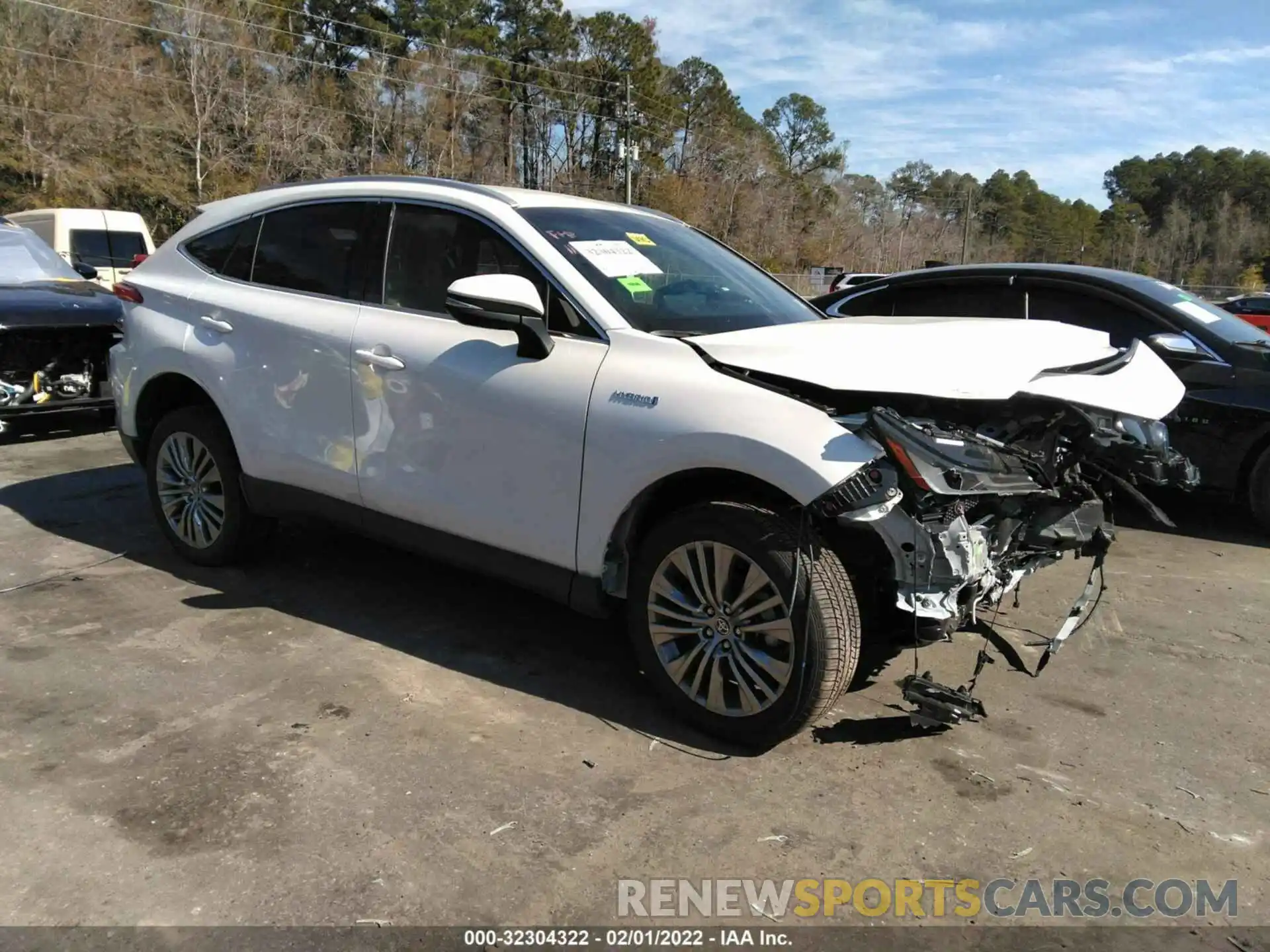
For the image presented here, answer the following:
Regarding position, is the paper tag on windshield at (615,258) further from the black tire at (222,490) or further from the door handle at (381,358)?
the black tire at (222,490)

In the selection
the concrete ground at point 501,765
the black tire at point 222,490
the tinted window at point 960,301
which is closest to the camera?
the concrete ground at point 501,765

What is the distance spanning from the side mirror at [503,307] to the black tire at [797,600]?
2.88ft

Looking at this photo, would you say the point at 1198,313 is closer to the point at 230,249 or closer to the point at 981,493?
the point at 981,493

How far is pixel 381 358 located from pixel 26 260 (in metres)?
6.82

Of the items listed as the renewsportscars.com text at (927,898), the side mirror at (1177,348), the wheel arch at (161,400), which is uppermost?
the side mirror at (1177,348)

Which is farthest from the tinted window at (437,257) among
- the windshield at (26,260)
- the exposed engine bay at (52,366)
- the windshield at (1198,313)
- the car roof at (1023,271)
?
the windshield at (26,260)

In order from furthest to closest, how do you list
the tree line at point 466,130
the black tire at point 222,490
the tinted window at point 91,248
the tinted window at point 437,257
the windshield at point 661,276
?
the tree line at point 466,130 < the tinted window at point 91,248 < the black tire at point 222,490 < the tinted window at point 437,257 < the windshield at point 661,276

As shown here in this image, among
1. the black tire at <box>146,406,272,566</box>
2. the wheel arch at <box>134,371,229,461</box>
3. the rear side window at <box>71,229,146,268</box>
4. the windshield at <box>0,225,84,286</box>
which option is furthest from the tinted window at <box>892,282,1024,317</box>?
the rear side window at <box>71,229,146,268</box>

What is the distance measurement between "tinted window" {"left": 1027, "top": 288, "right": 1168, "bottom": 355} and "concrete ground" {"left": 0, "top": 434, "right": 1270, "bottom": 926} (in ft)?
6.42

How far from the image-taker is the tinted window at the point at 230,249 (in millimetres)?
4625

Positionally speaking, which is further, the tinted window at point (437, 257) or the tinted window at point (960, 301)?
the tinted window at point (960, 301)

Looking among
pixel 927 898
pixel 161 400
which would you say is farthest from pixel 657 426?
pixel 161 400

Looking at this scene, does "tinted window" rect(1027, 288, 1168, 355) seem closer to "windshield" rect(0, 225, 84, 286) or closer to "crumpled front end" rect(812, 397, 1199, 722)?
"crumpled front end" rect(812, 397, 1199, 722)

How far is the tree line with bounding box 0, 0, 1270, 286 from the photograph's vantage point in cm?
3275
